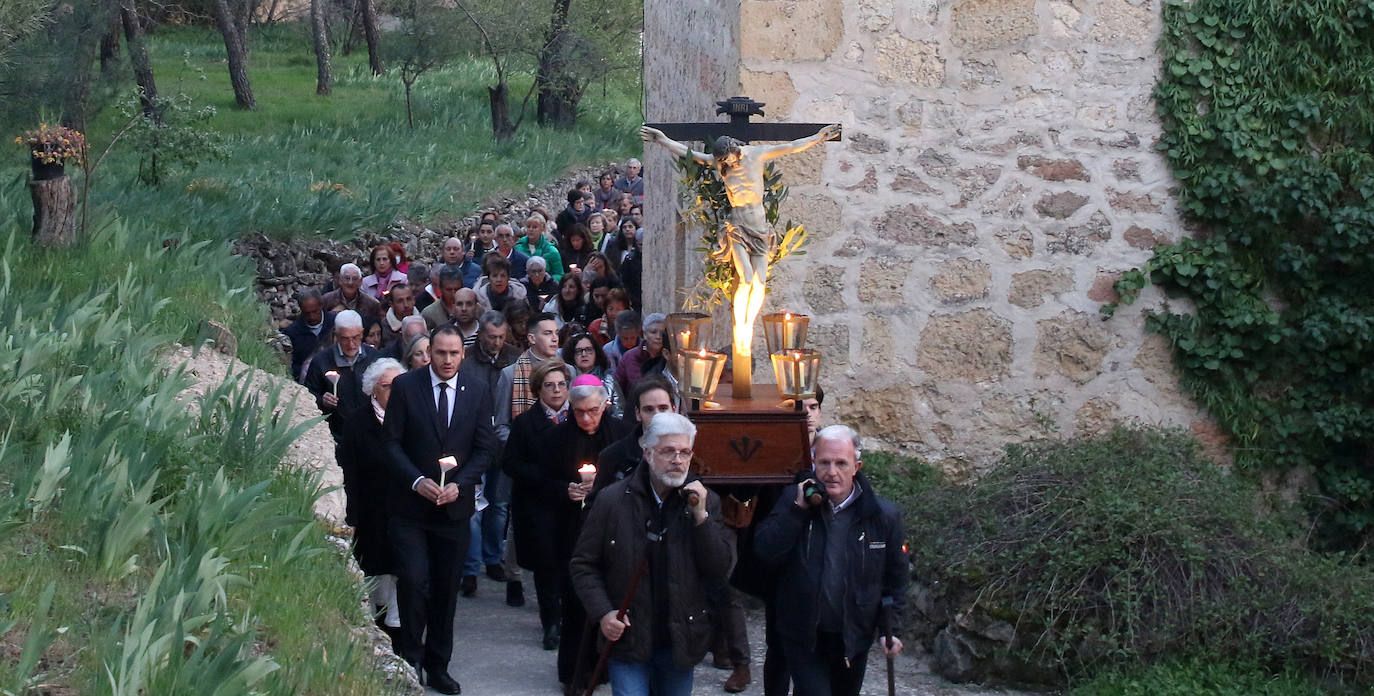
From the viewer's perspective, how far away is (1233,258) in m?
7.91

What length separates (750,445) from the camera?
5.78 m

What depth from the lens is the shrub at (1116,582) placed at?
6051 mm

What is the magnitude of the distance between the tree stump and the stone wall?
423 cm

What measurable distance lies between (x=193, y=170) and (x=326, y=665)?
12589 mm

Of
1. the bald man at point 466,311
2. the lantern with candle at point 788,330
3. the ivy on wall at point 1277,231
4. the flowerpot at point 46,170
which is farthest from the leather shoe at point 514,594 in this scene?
the flowerpot at point 46,170

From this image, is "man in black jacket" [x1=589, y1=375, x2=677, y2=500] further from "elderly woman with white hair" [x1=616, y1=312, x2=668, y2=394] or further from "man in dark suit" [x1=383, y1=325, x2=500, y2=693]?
"elderly woman with white hair" [x1=616, y1=312, x2=668, y2=394]

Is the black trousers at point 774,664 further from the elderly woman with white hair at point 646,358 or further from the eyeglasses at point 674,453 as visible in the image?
the elderly woman with white hair at point 646,358

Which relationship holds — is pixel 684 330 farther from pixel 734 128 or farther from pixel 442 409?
pixel 442 409

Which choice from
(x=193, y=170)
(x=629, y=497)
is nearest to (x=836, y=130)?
(x=629, y=497)

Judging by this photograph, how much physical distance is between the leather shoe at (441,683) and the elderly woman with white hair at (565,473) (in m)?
0.47

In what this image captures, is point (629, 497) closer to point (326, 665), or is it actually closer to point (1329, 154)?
point (326, 665)

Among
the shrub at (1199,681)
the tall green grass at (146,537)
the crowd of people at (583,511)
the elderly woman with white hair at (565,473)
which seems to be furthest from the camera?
the elderly woman with white hair at (565,473)

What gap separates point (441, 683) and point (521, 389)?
7.14 ft

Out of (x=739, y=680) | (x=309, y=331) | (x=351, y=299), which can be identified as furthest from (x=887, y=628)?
(x=351, y=299)
